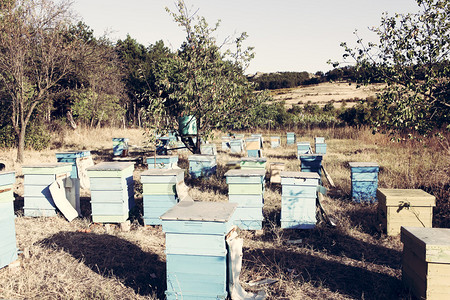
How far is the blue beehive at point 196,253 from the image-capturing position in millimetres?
3217

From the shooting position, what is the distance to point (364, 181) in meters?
6.96

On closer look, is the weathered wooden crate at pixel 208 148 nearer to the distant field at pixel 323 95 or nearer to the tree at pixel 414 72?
the tree at pixel 414 72

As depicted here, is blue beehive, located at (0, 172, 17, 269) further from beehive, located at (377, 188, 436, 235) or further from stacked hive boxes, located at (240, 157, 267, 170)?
beehive, located at (377, 188, 436, 235)

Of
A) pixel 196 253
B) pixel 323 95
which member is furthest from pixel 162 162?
pixel 323 95

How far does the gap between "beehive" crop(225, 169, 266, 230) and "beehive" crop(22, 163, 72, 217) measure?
10.6 ft

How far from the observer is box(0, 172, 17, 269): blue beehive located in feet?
13.2

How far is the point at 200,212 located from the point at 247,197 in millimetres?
2122

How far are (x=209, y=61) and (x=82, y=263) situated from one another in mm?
6108

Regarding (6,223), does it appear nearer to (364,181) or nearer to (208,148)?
(364,181)

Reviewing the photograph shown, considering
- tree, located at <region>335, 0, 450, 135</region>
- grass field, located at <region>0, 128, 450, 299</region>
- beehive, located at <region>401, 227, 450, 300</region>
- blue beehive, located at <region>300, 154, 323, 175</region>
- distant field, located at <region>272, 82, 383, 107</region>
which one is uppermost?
distant field, located at <region>272, 82, 383, 107</region>

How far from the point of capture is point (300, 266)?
433cm

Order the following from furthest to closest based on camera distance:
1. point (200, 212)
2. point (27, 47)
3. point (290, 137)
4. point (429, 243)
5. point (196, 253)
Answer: point (290, 137), point (27, 47), point (200, 212), point (196, 253), point (429, 243)

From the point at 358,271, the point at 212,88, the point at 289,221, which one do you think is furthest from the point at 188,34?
the point at 358,271

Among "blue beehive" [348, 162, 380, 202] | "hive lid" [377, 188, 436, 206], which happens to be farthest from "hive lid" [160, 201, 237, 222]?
"blue beehive" [348, 162, 380, 202]
